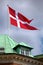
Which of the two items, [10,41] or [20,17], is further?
[10,41]

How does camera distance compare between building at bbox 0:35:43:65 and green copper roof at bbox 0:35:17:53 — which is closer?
building at bbox 0:35:43:65

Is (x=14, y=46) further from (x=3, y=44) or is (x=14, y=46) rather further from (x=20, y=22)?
(x=20, y=22)

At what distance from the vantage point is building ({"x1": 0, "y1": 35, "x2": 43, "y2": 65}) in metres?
77.1

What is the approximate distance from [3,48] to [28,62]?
5932 millimetres

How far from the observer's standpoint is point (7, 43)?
A: 84125 mm

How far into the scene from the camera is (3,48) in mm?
80812

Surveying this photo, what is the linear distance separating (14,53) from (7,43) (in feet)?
25.4

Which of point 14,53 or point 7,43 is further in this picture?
point 7,43

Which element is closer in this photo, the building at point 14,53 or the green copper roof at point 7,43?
the building at point 14,53

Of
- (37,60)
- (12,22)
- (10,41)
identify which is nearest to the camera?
(12,22)

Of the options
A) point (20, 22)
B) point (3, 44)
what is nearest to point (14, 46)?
point (3, 44)

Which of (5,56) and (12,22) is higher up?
(12,22)

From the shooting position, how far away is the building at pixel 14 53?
253 feet

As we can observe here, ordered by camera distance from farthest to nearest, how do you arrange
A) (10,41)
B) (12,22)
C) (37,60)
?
(10,41), (37,60), (12,22)
